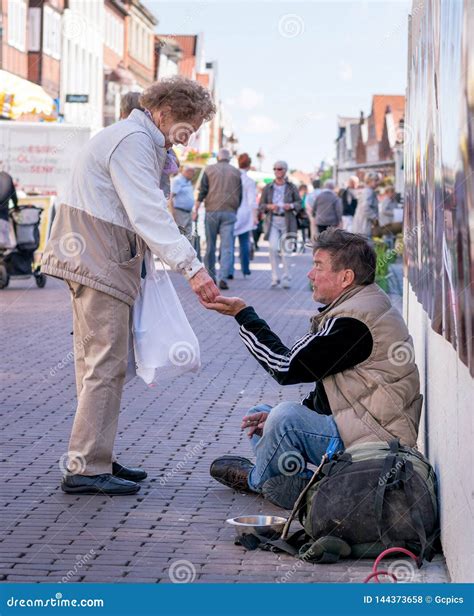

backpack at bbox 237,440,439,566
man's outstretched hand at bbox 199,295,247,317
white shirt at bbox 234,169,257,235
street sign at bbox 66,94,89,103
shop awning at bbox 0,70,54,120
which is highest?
street sign at bbox 66,94,89,103

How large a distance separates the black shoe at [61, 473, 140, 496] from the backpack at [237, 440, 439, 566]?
136cm

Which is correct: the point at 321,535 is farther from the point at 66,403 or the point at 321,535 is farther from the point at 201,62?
the point at 201,62

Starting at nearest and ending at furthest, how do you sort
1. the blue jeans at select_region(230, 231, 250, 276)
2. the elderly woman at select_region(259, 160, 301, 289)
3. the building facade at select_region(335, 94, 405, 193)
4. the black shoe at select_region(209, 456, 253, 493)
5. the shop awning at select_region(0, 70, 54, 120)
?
1. the black shoe at select_region(209, 456, 253, 493)
2. the elderly woman at select_region(259, 160, 301, 289)
3. the blue jeans at select_region(230, 231, 250, 276)
4. the shop awning at select_region(0, 70, 54, 120)
5. the building facade at select_region(335, 94, 405, 193)

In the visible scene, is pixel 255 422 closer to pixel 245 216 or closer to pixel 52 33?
pixel 245 216

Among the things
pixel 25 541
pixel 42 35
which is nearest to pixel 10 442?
pixel 25 541

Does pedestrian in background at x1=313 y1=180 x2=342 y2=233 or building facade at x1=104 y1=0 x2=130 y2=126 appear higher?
building facade at x1=104 y1=0 x2=130 y2=126

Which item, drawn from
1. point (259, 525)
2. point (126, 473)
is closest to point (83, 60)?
point (126, 473)

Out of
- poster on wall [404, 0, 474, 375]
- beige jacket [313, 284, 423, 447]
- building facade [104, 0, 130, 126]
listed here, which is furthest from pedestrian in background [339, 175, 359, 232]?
building facade [104, 0, 130, 126]

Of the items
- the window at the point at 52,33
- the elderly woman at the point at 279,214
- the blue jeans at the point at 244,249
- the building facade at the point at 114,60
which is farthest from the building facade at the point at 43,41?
the elderly woman at the point at 279,214

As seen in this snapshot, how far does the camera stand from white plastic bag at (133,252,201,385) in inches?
255

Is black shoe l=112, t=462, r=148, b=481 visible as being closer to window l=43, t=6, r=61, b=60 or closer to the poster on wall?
the poster on wall

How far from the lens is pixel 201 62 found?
4518 inches

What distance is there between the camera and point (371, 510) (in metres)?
5.05

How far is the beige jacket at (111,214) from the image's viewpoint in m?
6.15
